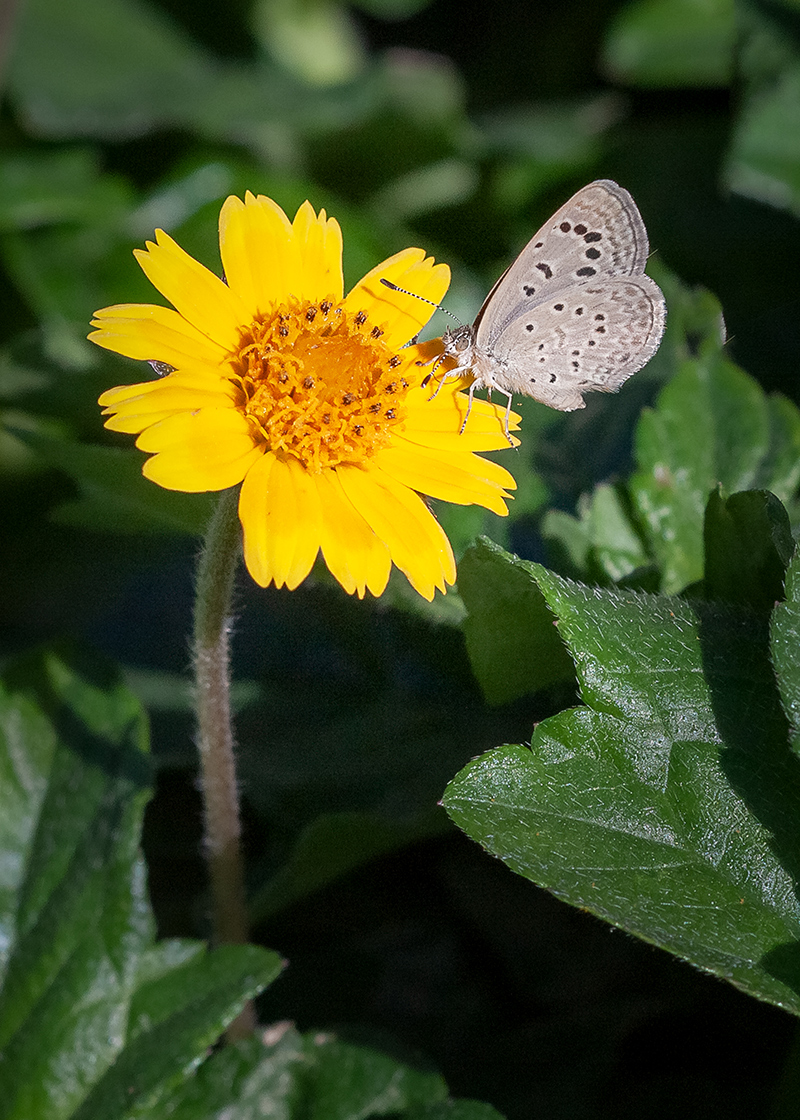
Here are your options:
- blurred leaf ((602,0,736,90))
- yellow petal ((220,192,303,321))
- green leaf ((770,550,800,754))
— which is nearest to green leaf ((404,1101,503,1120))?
green leaf ((770,550,800,754))

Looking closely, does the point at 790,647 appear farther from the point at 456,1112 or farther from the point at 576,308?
the point at 456,1112

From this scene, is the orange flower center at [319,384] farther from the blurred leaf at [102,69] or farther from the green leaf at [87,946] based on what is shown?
the blurred leaf at [102,69]

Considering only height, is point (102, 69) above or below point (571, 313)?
above

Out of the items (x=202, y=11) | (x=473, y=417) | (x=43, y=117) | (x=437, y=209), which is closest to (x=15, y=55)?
(x=43, y=117)

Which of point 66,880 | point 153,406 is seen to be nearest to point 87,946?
point 66,880

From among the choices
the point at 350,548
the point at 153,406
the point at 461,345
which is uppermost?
the point at 153,406

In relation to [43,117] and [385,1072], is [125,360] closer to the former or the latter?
[43,117]

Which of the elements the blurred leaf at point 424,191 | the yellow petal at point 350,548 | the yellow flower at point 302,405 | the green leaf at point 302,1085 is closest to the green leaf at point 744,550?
the yellow flower at point 302,405
